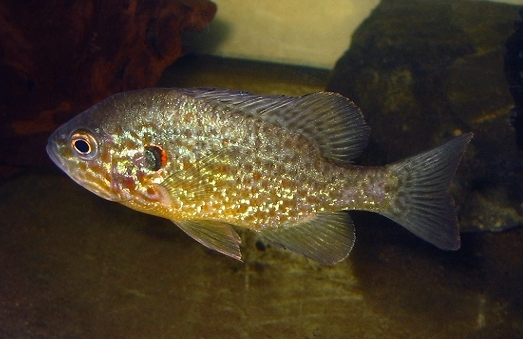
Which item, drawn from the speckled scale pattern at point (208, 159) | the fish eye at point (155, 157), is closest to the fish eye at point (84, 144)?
the speckled scale pattern at point (208, 159)

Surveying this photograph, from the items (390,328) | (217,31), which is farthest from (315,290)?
(217,31)

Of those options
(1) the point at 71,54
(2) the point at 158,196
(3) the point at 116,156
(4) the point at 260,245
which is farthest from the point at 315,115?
(1) the point at 71,54

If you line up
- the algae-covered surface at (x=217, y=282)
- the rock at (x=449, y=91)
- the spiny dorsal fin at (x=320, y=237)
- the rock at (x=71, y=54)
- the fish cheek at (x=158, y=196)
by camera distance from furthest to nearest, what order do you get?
the rock at (x=449, y=91) → the rock at (x=71, y=54) → the algae-covered surface at (x=217, y=282) → the spiny dorsal fin at (x=320, y=237) → the fish cheek at (x=158, y=196)

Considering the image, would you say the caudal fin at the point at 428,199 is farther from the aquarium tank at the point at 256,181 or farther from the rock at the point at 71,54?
the rock at the point at 71,54

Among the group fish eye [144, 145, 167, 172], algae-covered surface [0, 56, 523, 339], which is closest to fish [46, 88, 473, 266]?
fish eye [144, 145, 167, 172]

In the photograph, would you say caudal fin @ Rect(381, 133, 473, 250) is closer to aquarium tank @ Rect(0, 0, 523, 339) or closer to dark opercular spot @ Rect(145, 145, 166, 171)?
aquarium tank @ Rect(0, 0, 523, 339)

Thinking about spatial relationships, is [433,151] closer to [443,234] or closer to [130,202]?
[443,234]
